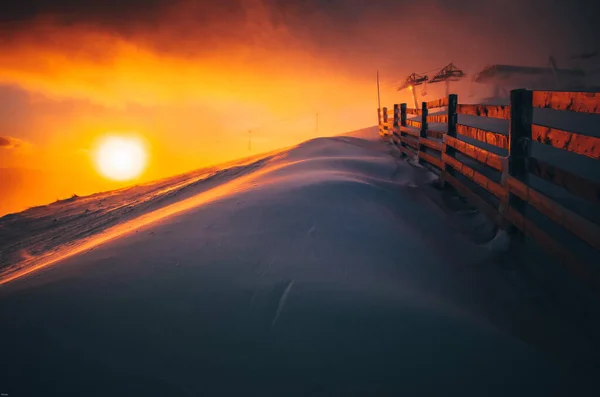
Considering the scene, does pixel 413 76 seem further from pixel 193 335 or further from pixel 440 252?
pixel 193 335

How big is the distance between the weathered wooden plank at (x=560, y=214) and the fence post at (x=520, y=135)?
124 millimetres

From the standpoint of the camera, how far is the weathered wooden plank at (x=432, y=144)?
266 inches

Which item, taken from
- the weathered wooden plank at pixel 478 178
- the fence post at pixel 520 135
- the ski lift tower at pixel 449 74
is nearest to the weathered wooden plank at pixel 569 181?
the fence post at pixel 520 135

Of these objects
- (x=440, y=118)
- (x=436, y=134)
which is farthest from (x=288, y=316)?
(x=436, y=134)

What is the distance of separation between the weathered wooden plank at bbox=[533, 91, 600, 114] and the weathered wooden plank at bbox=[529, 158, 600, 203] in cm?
51

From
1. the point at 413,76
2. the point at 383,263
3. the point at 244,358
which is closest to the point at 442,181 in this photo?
the point at 383,263

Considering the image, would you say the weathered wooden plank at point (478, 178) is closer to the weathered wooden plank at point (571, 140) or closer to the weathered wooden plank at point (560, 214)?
the weathered wooden plank at point (560, 214)

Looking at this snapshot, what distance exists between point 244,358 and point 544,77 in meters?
48.3

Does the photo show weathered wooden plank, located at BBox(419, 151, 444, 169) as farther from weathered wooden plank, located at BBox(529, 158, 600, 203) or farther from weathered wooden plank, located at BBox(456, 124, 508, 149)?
weathered wooden plank, located at BBox(529, 158, 600, 203)

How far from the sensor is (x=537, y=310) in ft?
9.46

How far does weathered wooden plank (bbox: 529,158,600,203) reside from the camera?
244cm

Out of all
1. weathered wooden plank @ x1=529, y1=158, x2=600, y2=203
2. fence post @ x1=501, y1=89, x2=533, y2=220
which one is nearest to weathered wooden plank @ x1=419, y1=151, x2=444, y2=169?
fence post @ x1=501, y1=89, x2=533, y2=220

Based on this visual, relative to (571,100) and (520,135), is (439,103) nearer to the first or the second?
(520,135)

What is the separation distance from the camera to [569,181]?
2758mm
